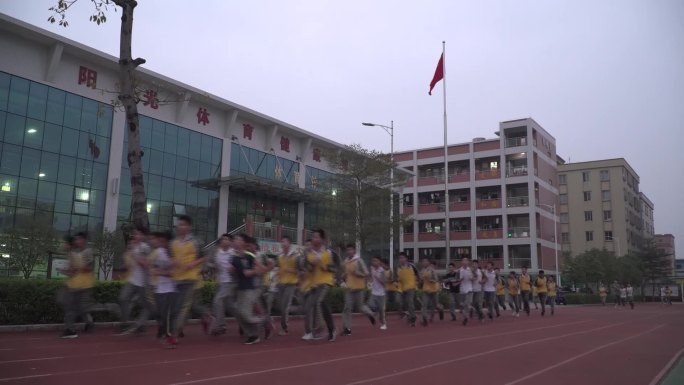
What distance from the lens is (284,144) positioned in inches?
1537

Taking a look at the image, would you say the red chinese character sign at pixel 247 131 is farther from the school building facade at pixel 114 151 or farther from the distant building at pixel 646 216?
the distant building at pixel 646 216

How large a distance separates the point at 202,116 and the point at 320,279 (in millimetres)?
25282

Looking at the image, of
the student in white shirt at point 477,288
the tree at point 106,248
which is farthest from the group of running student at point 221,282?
the tree at point 106,248

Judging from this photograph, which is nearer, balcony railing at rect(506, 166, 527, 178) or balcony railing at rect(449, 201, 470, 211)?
balcony railing at rect(506, 166, 527, 178)

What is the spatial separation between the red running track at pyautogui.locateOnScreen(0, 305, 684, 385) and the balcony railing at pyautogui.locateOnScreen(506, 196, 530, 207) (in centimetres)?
4196

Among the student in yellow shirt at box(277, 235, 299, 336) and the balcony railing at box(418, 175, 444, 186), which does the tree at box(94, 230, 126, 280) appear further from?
the balcony railing at box(418, 175, 444, 186)

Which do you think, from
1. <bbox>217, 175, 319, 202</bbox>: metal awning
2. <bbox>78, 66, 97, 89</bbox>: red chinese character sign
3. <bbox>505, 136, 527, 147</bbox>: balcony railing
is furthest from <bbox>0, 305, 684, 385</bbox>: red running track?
<bbox>505, 136, 527, 147</bbox>: balcony railing

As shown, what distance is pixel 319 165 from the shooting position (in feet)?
138

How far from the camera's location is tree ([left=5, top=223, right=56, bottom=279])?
21.7 metres

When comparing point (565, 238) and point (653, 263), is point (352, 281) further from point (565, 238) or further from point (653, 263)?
point (565, 238)

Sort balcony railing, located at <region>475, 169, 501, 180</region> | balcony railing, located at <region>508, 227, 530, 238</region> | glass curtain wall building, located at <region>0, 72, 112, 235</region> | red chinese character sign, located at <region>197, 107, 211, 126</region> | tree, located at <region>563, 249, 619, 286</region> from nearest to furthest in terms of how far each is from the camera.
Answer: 1. glass curtain wall building, located at <region>0, 72, 112, 235</region>
2. red chinese character sign, located at <region>197, 107, 211, 126</region>
3. tree, located at <region>563, 249, 619, 286</region>
4. balcony railing, located at <region>508, 227, 530, 238</region>
5. balcony railing, located at <region>475, 169, 501, 180</region>

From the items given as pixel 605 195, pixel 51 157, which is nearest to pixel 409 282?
pixel 51 157

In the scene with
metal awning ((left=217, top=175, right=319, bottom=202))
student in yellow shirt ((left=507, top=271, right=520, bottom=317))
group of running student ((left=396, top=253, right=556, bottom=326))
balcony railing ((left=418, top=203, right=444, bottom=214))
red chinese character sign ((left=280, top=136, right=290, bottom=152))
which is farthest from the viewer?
balcony railing ((left=418, top=203, right=444, bottom=214))

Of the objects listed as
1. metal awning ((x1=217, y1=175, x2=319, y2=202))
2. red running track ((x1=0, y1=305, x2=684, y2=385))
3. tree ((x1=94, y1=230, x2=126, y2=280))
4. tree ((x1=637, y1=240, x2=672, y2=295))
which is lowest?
red running track ((x1=0, y1=305, x2=684, y2=385))
